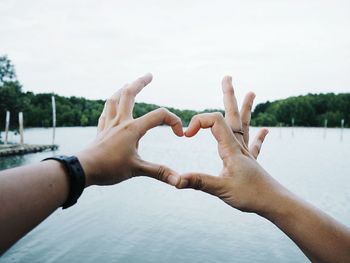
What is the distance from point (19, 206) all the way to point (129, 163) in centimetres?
62

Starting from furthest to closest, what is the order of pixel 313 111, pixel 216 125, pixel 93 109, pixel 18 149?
1. pixel 313 111
2. pixel 93 109
3. pixel 18 149
4. pixel 216 125

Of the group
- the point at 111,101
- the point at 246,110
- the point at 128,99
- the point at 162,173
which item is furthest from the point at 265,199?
the point at 111,101

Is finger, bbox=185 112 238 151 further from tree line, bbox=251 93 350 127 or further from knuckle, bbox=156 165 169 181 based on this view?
tree line, bbox=251 93 350 127

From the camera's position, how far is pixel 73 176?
1457 millimetres

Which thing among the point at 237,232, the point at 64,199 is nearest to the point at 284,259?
the point at 237,232

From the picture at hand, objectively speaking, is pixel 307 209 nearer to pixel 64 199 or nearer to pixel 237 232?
pixel 64 199

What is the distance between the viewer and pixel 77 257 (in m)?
8.70

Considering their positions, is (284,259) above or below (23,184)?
below

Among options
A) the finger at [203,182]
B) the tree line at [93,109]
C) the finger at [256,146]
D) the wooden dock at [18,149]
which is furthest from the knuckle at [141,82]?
the tree line at [93,109]

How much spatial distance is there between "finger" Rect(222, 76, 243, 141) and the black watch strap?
922 millimetres

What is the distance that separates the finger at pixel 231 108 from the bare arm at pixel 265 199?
0.49 ft

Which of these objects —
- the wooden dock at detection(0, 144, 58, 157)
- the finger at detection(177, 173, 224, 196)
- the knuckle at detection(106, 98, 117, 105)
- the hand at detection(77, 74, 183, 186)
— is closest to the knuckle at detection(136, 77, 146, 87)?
the hand at detection(77, 74, 183, 186)

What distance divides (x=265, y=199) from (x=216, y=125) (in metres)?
0.49

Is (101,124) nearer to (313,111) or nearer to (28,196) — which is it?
(28,196)
